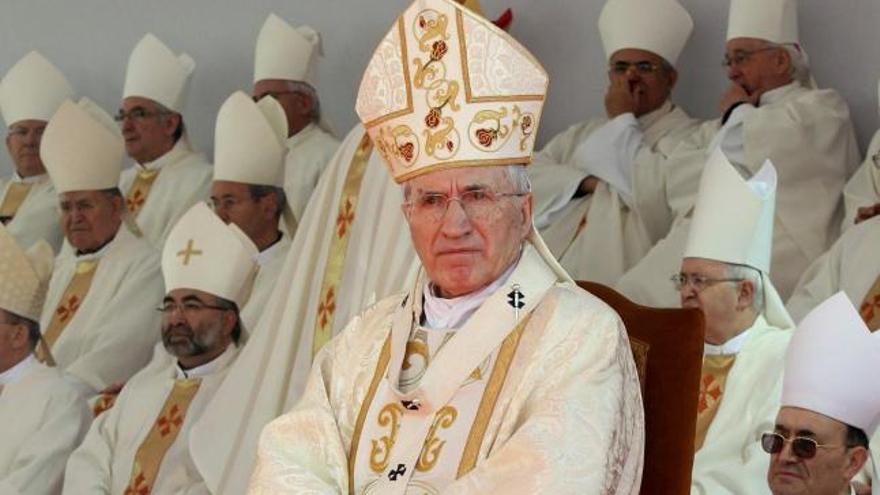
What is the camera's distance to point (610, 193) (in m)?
7.80

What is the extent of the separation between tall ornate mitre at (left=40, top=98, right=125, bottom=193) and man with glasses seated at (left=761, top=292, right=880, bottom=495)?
14.5 feet

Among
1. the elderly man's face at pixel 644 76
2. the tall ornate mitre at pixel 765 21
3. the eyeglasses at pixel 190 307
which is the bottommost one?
the eyeglasses at pixel 190 307

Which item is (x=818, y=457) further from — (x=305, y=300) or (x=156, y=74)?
(x=156, y=74)

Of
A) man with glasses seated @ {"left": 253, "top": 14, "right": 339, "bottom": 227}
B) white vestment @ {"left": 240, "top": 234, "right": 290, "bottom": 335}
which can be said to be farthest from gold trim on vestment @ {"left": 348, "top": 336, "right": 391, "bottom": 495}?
man with glasses seated @ {"left": 253, "top": 14, "right": 339, "bottom": 227}

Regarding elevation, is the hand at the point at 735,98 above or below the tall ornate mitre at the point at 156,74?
above

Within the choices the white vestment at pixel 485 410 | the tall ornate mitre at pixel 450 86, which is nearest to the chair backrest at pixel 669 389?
the white vestment at pixel 485 410

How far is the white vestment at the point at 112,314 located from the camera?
863 centimetres

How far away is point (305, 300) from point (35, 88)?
3.58 m

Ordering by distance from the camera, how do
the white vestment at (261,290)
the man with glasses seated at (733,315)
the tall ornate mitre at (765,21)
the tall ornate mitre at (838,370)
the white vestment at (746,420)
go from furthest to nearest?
1. the white vestment at (261,290)
2. the tall ornate mitre at (765,21)
3. the man with glasses seated at (733,315)
4. the white vestment at (746,420)
5. the tall ornate mitre at (838,370)

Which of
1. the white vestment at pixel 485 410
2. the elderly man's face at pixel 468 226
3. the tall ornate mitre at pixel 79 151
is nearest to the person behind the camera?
the white vestment at pixel 485 410

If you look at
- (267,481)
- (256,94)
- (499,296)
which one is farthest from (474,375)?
(256,94)

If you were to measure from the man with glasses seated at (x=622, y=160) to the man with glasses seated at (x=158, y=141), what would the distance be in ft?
6.60

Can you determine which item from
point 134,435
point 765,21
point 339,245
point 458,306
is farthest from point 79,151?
point 458,306

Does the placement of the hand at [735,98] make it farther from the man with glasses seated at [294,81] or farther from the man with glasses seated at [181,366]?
the man with glasses seated at [294,81]
